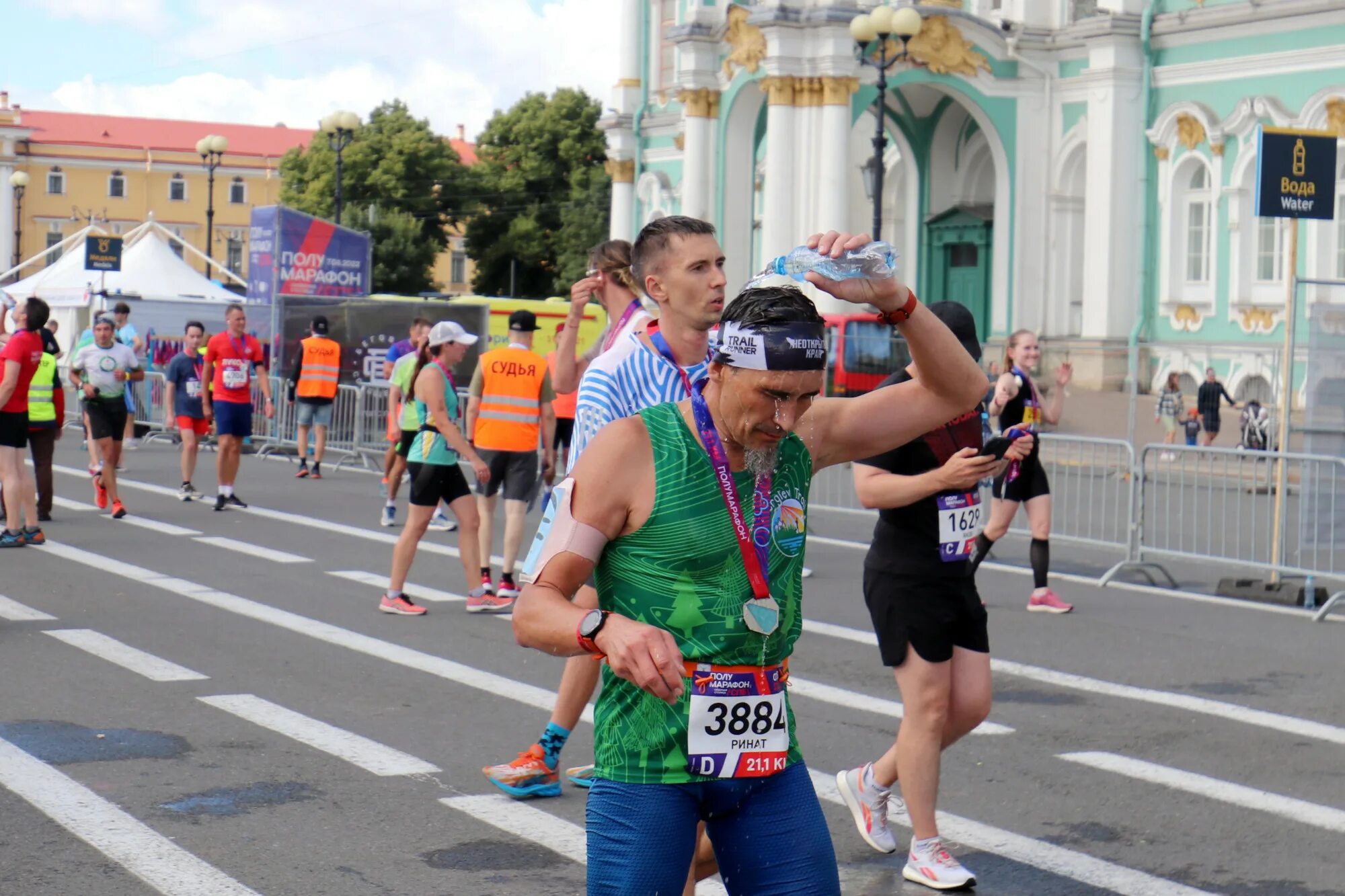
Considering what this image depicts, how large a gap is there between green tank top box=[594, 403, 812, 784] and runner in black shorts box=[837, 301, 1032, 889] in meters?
2.23

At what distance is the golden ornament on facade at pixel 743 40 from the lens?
37250 mm

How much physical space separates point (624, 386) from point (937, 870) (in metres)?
1.82

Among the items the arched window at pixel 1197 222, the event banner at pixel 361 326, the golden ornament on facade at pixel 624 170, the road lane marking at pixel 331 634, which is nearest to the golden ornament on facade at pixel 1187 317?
the arched window at pixel 1197 222

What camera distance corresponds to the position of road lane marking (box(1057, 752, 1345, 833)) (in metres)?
6.79

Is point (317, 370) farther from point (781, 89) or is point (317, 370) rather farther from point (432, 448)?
point (781, 89)

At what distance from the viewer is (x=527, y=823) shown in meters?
6.52

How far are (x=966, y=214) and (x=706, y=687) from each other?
37363mm

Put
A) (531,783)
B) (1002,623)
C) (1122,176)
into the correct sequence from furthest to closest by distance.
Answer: (1122,176) < (1002,623) < (531,783)

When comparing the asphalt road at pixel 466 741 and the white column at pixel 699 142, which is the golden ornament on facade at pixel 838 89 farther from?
the asphalt road at pixel 466 741

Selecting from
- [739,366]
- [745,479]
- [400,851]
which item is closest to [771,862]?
[745,479]

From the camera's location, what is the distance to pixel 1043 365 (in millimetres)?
36344

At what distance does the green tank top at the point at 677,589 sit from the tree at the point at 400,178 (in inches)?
2827

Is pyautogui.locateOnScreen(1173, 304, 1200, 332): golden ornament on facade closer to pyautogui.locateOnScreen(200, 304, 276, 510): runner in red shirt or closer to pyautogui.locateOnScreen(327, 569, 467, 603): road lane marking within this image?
pyautogui.locateOnScreen(200, 304, 276, 510): runner in red shirt

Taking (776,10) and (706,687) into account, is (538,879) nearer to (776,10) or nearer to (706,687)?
(706,687)
